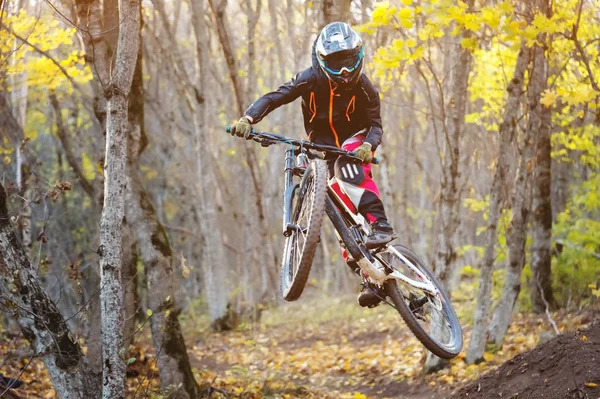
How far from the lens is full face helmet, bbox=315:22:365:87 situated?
5551 millimetres

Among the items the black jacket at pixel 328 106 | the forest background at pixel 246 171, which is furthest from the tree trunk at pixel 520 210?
the black jacket at pixel 328 106

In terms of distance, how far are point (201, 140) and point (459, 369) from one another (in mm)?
9081

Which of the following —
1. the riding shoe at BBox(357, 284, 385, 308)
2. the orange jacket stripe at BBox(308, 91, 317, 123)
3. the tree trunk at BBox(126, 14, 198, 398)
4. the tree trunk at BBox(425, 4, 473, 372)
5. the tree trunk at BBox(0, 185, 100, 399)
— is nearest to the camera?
the tree trunk at BBox(0, 185, 100, 399)

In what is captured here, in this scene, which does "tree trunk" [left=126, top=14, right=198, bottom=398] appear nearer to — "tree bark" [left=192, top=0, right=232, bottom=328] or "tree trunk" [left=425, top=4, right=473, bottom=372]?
"tree trunk" [left=425, top=4, right=473, bottom=372]

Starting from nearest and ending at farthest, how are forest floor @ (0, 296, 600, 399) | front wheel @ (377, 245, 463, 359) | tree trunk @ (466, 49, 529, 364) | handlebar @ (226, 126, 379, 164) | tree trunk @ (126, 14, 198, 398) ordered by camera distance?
handlebar @ (226, 126, 379, 164) < front wheel @ (377, 245, 463, 359) < forest floor @ (0, 296, 600, 399) < tree trunk @ (126, 14, 198, 398) < tree trunk @ (466, 49, 529, 364)

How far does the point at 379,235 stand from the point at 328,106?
1.24m

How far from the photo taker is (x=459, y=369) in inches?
382

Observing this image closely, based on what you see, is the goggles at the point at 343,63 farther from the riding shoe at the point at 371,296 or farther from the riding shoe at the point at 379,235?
the riding shoe at the point at 371,296

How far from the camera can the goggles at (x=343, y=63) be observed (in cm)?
563

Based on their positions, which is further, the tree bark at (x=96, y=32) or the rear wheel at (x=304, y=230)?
the tree bark at (x=96, y=32)

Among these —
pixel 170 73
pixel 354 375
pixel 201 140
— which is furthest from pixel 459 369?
pixel 170 73

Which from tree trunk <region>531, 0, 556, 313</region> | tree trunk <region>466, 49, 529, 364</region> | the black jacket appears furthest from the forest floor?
the black jacket

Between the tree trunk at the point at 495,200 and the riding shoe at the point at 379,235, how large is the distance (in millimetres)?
4108

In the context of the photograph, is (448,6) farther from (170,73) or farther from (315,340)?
(170,73)
